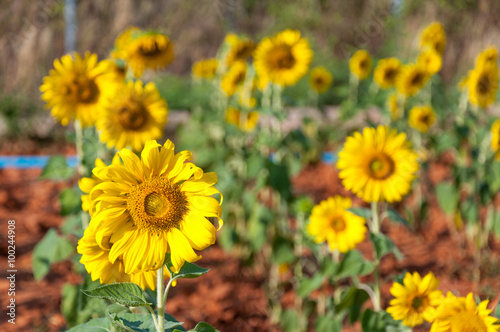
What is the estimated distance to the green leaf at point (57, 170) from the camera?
2373 millimetres

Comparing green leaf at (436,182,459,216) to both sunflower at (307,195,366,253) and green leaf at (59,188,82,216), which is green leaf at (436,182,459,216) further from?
green leaf at (59,188,82,216)

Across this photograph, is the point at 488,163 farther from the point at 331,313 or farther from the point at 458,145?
the point at 331,313

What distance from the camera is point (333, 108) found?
7.54 meters

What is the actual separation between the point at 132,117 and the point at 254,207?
1223mm

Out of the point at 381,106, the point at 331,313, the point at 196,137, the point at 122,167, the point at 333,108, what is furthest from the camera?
the point at 333,108

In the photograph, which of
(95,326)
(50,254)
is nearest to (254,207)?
(50,254)

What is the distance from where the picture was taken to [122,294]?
4.00ft

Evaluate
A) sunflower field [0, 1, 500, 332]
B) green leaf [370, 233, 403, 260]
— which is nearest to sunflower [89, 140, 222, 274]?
sunflower field [0, 1, 500, 332]

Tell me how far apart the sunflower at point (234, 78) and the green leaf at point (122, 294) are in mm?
2483

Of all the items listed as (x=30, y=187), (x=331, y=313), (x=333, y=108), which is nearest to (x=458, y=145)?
(x=331, y=313)

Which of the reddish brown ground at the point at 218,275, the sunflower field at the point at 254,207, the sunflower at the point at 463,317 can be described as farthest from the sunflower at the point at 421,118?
the sunflower at the point at 463,317

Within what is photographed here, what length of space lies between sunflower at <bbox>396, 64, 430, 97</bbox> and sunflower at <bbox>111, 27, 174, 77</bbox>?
177 cm

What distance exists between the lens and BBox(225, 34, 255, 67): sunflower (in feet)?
10.9

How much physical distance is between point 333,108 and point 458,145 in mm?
4298
